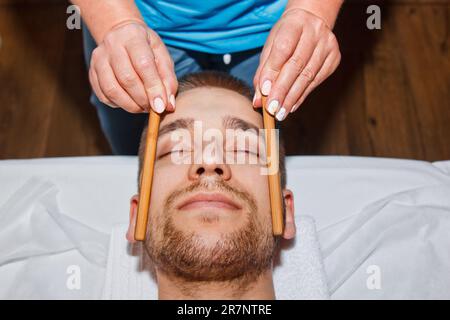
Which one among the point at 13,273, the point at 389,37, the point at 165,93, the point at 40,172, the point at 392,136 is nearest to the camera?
the point at 165,93

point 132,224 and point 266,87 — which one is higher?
point 266,87

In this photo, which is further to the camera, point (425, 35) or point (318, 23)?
point (425, 35)

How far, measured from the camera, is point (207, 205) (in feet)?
2.91

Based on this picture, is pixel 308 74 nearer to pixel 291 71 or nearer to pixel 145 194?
pixel 291 71

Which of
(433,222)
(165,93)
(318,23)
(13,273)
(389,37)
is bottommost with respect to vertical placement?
(13,273)

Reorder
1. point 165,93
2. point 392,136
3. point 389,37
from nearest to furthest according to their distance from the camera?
point 165,93 < point 392,136 < point 389,37

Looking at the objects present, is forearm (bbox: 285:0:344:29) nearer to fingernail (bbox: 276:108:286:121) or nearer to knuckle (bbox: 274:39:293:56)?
knuckle (bbox: 274:39:293:56)

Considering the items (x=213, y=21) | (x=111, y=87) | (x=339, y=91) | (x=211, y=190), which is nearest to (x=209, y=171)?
(x=211, y=190)

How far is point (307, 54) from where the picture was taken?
0.93 metres

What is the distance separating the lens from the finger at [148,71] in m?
0.88

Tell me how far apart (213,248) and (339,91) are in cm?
120

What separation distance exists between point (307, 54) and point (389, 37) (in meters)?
1.23
